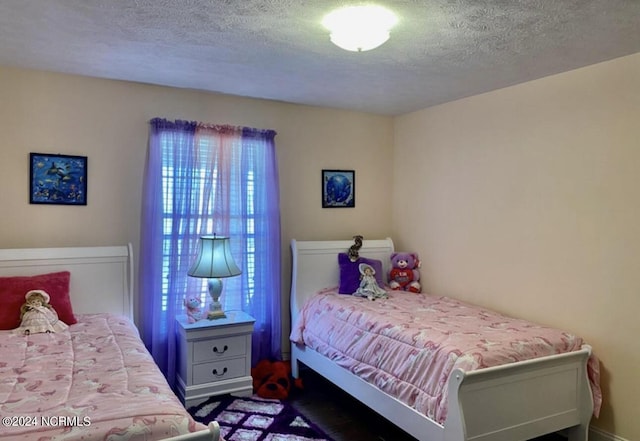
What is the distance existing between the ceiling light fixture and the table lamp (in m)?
1.74

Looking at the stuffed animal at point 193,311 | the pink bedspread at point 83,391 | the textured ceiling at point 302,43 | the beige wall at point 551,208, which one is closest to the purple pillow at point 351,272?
the beige wall at point 551,208

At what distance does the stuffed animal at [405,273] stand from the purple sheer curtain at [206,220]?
104 cm

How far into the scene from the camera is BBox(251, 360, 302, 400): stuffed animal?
3.38 meters

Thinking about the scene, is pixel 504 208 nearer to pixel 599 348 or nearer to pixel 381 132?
pixel 599 348

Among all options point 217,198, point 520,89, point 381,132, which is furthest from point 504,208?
point 217,198

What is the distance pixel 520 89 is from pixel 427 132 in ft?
3.24

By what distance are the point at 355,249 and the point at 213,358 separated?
1.50 meters

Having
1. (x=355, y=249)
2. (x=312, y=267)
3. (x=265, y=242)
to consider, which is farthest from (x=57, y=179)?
(x=355, y=249)

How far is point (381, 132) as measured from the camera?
175 inches

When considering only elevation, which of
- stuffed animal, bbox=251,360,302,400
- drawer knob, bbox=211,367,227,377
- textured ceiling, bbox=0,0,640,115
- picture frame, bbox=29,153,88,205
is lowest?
stuffed animal, bbox=251,360,302,400

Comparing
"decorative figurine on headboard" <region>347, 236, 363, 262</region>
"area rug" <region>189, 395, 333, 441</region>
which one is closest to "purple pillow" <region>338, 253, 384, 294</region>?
"decorative figurine on headboard" <region>347, 236, 363, 262</region>

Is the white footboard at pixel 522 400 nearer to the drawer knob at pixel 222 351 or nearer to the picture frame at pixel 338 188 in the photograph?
the drawer knob at pixel 222 351

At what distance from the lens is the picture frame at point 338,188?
4.14 m

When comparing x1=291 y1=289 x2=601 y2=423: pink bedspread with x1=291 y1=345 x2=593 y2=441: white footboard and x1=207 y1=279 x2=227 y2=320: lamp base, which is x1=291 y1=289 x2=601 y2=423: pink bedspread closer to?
x1=291 y1=345 x2=593 y2=441: white footboard
